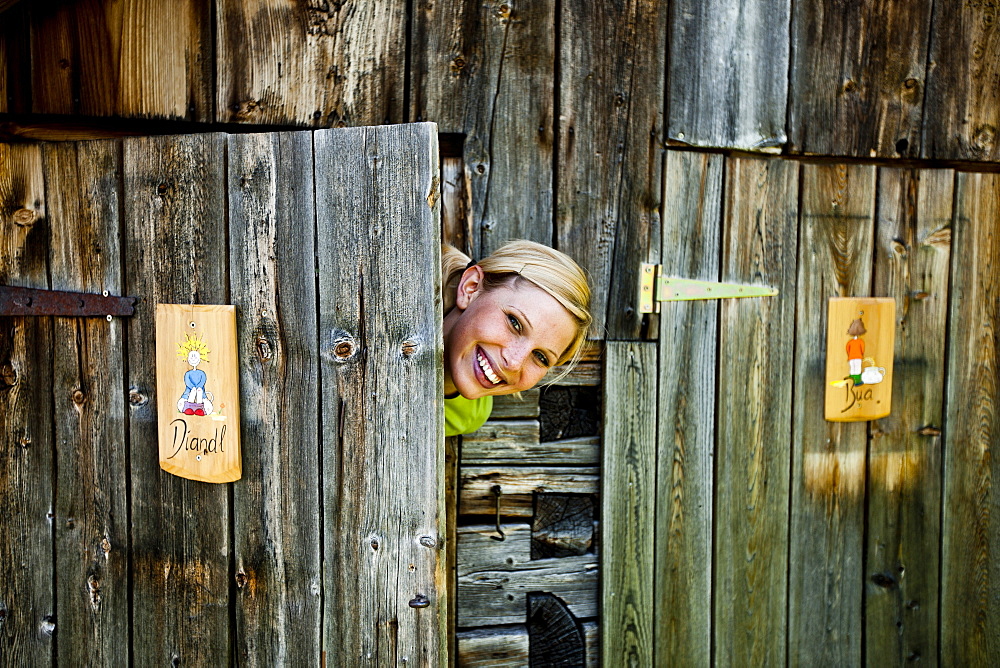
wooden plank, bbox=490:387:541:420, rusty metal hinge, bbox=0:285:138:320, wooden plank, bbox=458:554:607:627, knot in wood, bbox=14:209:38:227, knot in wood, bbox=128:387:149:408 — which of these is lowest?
wooden plank, bbox=458:554:607:627

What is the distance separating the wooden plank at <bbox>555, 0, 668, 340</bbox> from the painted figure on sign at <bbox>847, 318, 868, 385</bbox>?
0.67m

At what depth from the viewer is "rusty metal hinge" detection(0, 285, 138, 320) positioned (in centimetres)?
154

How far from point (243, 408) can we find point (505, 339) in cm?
61

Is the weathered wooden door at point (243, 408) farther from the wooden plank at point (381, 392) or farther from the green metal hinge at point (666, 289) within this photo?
the green metal hinge at point (666, 289)

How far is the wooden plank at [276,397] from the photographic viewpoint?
4.80 ft

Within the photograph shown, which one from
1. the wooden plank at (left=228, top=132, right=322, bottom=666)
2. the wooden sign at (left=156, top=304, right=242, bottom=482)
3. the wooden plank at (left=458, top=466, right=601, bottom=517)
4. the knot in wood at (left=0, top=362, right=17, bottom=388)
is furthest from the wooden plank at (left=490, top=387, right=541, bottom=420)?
the knot in wood at (left=0, top=362, right=17, bottom=388)

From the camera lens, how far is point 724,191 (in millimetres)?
2012

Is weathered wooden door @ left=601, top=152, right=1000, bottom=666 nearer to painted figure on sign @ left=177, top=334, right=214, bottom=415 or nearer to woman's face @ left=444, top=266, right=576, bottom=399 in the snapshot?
woman's face @ left=444, top=266, right=576, bottom=399

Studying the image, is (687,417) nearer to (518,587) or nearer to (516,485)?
(516,485)

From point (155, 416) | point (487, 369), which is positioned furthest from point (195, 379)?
point (487, 369)

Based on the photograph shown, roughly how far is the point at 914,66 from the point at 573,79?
3.55ft

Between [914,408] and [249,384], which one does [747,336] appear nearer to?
[914,408]

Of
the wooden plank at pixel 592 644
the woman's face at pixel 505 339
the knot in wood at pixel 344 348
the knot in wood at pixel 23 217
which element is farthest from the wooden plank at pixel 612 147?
the knot in wood at pixel 23 217

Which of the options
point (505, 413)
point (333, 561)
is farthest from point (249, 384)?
point (505, 413)
